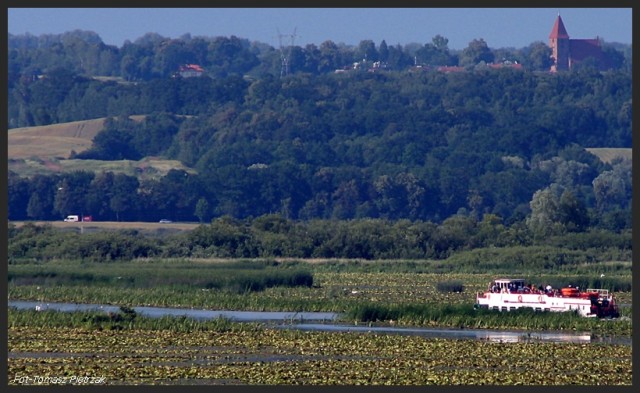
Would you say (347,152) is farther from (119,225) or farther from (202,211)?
(119,225)

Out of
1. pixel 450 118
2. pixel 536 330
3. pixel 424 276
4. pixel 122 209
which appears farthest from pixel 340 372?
pixel 450 118

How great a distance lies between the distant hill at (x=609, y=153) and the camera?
160m

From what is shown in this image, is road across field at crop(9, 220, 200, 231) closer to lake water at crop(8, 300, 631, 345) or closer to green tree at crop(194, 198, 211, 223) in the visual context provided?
green tree at crop(194, 198, 211, 223)

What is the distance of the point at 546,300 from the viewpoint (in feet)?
→ 173

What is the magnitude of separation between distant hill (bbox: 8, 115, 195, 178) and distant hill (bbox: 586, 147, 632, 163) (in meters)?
A: 39.9

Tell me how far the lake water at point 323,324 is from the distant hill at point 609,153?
110 meters

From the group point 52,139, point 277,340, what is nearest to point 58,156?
point 52,139

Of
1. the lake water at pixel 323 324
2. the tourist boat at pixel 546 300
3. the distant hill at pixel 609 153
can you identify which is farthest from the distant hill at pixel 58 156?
the tourist boat at pixel 546 300

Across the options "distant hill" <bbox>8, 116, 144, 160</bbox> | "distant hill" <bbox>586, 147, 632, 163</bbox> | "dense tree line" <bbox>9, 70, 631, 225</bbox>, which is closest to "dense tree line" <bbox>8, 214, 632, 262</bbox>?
"dense tree line" <bbox>9, 70, 631, 225</bbox>

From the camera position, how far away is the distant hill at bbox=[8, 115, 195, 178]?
14162cm

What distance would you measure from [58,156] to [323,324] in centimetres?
10265

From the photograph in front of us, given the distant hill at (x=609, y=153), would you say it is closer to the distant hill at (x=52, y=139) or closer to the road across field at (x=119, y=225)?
the distant hill at (x=52, y=139)

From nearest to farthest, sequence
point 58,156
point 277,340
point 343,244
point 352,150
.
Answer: point 277,340 → point 343,244 → point 58,156 → point 352,150

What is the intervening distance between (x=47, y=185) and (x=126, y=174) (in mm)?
10362
